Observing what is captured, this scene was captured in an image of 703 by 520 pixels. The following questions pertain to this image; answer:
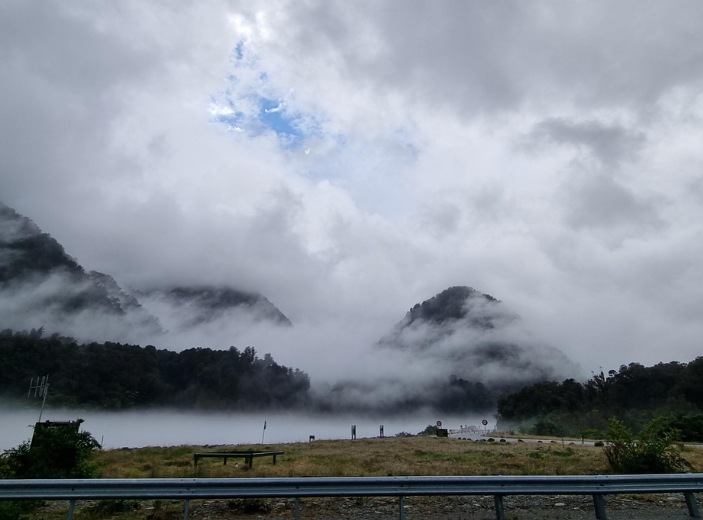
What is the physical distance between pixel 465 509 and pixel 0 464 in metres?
13.2

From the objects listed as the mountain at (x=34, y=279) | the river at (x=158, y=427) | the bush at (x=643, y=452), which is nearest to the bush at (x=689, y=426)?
the bush at (x=643, y=452)

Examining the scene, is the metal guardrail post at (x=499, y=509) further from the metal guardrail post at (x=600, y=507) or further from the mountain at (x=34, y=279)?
the mountain at (x=34, y=279)

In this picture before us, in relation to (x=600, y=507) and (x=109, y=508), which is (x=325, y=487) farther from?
(x=109, y=508)

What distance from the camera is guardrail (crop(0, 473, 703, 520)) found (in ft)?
21.3

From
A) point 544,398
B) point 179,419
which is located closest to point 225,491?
point 544,398

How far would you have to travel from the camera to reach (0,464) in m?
13.2

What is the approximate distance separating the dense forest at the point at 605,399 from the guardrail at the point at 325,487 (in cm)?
5433

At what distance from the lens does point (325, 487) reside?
6.82m

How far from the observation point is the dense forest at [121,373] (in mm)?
130000

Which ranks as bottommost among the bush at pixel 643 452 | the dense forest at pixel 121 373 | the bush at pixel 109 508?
the bush at pixel 109 508

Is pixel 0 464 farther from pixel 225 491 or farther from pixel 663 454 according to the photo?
pixel 663 454

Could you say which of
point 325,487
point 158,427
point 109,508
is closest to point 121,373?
point 158,427

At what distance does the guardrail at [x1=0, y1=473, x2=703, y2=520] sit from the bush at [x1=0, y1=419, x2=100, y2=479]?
7819mm

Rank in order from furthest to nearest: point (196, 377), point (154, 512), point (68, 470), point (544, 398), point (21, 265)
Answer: point (196, 377) → point (21, 265) → point (544, 398) → point (68, 470) → point (154, 512)
